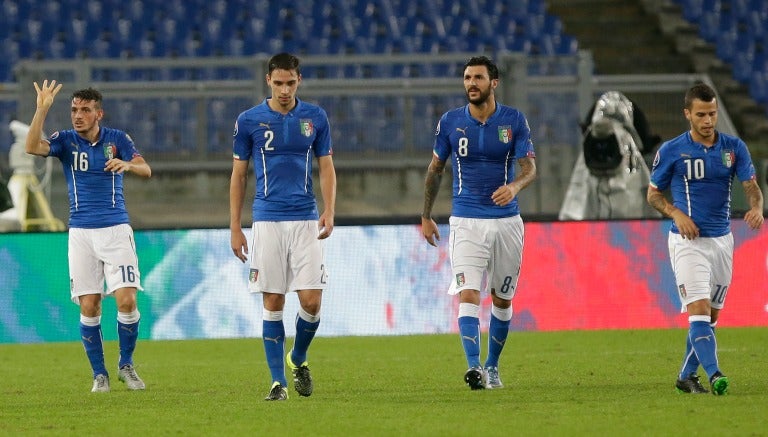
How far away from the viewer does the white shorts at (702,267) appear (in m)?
8.73

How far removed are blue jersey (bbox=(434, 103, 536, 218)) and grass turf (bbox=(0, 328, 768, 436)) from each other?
47.5 inches

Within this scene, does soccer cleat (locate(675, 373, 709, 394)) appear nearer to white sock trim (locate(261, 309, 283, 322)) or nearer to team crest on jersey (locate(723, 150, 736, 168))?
team crest on jersey (locate(723, 150, 736, 168))

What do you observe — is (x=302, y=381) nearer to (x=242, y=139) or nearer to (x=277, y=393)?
(x=277, y=393)

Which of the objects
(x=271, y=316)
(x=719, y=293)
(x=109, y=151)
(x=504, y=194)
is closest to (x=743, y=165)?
(x=719, y=293)

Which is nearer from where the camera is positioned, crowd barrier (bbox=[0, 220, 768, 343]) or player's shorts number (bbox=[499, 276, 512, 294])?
player's shorts number (bbox=[499, 276, 512, 294])

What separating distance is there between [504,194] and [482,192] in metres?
0.41

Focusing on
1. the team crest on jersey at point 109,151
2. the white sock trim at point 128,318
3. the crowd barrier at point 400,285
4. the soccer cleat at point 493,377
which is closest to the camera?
the soccer cleat at point 493,377

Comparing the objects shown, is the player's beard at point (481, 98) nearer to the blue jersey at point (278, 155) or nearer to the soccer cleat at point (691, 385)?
the blue jersey at point (278, 155)

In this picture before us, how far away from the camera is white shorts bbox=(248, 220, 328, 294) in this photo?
8.77 meters

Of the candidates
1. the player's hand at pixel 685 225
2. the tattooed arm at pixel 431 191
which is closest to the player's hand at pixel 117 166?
the tattooed arm at pixel 431 191

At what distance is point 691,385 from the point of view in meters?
8.85

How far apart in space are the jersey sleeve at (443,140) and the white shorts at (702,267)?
1.61m

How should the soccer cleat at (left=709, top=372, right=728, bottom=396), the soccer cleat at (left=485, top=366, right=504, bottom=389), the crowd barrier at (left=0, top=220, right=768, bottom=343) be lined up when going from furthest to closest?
the crowd barrier at (left=0, top=220, right=768, bottom=343)
the soccer cleat at (left=485, top=366, right=504, bottom=389)
the soccer cleat at (left=709, top=372, right=728, bottom=396)

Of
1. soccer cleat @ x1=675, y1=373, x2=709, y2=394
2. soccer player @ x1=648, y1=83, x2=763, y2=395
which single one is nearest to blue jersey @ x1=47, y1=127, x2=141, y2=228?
soccer player @ x1=648, y1=83, x2=763, y2=395
